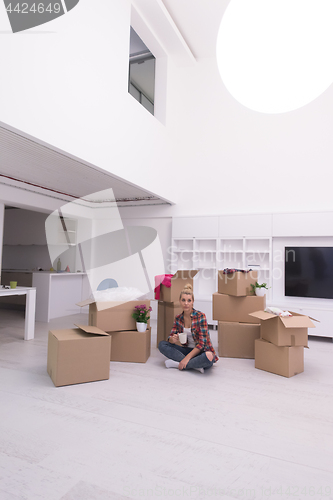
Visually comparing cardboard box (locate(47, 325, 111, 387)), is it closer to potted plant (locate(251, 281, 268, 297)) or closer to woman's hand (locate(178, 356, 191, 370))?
woman's hand (locate(178, 356, 191, 370))

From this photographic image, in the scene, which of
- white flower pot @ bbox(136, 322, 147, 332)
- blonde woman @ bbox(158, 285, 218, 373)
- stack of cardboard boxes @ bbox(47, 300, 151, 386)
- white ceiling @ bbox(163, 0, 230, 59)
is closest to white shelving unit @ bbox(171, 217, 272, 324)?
blonde woman @ bbox(158, 285, 218, 373)

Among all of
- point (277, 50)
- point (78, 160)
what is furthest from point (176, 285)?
point (277, 50)

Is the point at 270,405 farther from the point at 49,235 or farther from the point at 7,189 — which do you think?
the point at 49,235

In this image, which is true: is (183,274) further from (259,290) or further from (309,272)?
(309,272)

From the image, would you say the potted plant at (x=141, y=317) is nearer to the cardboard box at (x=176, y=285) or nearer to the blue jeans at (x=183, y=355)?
the blue jeans at (x=183, y=355)

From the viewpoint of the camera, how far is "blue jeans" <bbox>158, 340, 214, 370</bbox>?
3.15m

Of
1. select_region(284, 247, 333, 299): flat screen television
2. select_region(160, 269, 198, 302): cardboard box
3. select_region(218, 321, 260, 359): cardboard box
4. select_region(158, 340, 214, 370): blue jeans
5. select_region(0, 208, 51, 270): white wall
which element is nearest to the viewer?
select_region(158, 340, 214, 370): blue jeans

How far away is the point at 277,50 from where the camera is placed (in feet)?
4.05

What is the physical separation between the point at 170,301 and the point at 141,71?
16.1 ft

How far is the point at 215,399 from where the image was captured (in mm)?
2570

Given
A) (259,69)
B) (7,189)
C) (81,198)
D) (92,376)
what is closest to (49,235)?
(81,198)

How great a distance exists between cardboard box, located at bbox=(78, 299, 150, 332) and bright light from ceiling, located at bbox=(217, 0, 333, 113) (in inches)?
104

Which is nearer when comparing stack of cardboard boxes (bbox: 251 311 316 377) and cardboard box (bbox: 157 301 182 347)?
stack of cardboard boxes (bbox: 251 311 316 377)

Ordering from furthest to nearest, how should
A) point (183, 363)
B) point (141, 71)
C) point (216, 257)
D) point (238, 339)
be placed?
point (141, 71) < point (216, 257) < point (238, 339) < point (183, 363)
